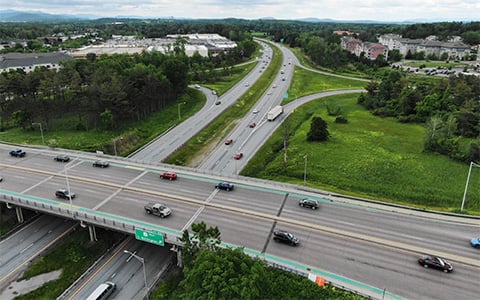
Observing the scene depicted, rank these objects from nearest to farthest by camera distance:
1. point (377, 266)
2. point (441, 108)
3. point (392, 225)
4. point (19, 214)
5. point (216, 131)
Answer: point (377, 266), point (392, 225), point (19, 214), point (216, 131), point (441, 108)

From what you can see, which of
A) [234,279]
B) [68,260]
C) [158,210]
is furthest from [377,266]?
[68,260]

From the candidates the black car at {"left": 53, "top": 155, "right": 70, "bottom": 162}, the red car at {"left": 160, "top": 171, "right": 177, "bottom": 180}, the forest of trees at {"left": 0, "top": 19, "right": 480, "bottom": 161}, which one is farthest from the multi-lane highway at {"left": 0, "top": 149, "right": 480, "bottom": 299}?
the forest of trees at {"left": 0, "top": 19, "right": 480, "bottom": 161}

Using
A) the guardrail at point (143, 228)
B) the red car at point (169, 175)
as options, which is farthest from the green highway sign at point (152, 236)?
the red car at point (169, 175)

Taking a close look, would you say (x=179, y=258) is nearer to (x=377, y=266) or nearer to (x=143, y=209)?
(x=143, y=209)

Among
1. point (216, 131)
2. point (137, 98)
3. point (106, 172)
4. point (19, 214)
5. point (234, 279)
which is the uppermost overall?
point (137, 98)

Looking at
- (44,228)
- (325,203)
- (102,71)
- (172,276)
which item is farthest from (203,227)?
(102,71)

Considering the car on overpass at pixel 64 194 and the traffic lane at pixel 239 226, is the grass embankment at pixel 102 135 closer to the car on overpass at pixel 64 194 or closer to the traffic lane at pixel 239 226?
the car on overpass at pixel 64 194

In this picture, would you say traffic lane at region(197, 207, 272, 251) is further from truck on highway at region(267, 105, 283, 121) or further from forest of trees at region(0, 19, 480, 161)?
truck on highway at region(267, 105, 283, 121)

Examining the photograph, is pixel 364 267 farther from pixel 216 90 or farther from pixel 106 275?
pixel 216 90
